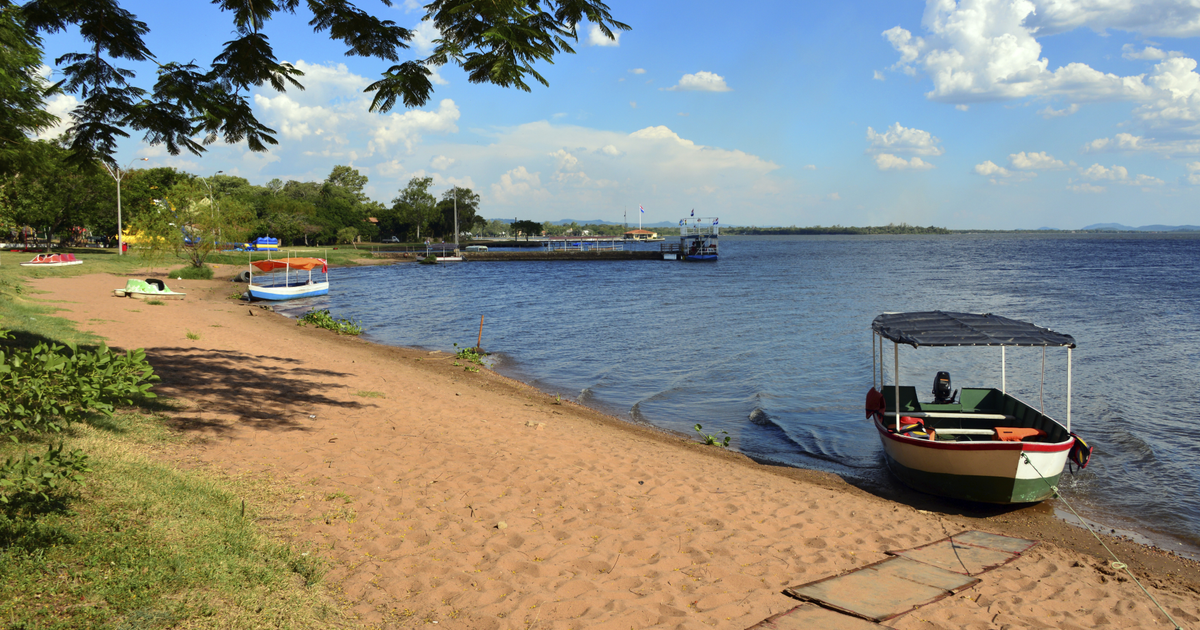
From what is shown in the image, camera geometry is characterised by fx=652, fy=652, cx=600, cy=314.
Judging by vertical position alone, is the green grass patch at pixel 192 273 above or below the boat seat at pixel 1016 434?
above

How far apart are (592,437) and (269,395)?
17.8 ft

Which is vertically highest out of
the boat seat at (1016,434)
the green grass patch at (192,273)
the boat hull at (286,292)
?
the green grass patch at (192,273)

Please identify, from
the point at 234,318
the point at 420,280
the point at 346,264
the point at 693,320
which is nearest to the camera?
the point at 234,318

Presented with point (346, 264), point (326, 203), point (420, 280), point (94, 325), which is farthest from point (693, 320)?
point (326, 203)

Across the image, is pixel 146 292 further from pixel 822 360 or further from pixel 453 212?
pixel 453 212

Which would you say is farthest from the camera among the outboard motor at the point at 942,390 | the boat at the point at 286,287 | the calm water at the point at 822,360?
the boat at the point at 286,287

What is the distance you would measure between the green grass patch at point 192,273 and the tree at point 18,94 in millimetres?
37292

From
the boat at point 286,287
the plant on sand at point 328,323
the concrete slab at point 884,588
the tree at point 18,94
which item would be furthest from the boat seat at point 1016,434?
the boat at point 286,287

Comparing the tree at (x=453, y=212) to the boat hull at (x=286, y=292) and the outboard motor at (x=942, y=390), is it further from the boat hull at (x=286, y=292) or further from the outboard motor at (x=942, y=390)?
the outboard motor at (x=942, y=390)

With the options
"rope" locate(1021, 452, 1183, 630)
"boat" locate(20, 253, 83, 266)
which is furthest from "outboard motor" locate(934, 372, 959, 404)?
"boat" locate(20, 253, 83, 266)

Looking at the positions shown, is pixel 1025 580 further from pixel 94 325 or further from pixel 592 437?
pixel 94 325

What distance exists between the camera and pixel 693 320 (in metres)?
31.8

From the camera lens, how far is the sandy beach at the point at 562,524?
545cm

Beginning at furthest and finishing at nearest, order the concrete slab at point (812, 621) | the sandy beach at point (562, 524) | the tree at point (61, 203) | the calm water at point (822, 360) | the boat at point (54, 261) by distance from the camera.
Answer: the tree at point (61, 203), the boat at point (54, 261), the calm water at point (822, 360), the sandy beach at point (562, 524), the concrete slab at point (812, 621)
